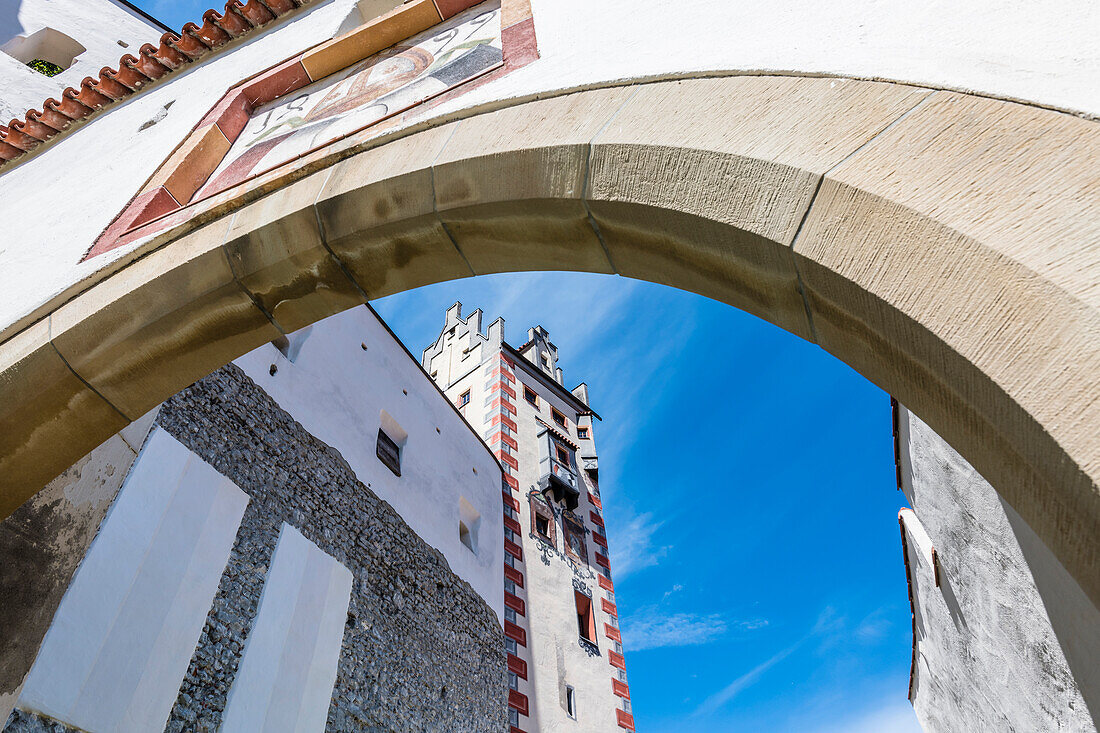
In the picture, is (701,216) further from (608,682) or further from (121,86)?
(608,682)

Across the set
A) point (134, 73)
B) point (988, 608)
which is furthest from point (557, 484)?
point (134, 73)

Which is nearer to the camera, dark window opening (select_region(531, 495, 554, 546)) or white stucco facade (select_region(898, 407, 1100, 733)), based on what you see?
white stucco facade (select_region(898, 407, 1100, 733))

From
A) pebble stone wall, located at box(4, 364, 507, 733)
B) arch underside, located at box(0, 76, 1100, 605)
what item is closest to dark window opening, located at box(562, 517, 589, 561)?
pebble stone wall, located at box(4, 364, 507, 733)

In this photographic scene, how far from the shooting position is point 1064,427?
108 cm

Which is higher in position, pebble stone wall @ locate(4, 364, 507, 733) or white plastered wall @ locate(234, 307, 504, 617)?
white plastered wall @ locate(234, 307, 504, 617)

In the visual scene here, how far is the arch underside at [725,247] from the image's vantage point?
1.17m

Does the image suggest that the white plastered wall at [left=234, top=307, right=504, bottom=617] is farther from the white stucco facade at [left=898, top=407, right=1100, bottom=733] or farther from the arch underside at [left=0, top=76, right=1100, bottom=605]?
the white stucco facade at [left=898, top=407, right=1100, bottom=733]

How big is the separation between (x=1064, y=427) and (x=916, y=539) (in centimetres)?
494

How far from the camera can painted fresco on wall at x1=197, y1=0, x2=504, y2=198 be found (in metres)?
2.91

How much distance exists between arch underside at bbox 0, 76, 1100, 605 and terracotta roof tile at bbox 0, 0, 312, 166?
2198 millimetres

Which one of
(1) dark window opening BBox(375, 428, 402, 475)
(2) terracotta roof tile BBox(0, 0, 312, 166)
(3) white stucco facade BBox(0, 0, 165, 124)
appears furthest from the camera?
(1) dark window opening BBox(375, 428, 402, 475)

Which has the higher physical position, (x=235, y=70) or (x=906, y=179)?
(x=235, y=70)

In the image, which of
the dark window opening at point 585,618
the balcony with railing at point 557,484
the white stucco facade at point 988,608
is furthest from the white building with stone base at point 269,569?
the white stucco facade at point 988,608

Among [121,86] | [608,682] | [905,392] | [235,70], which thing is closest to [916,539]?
[905,392]
